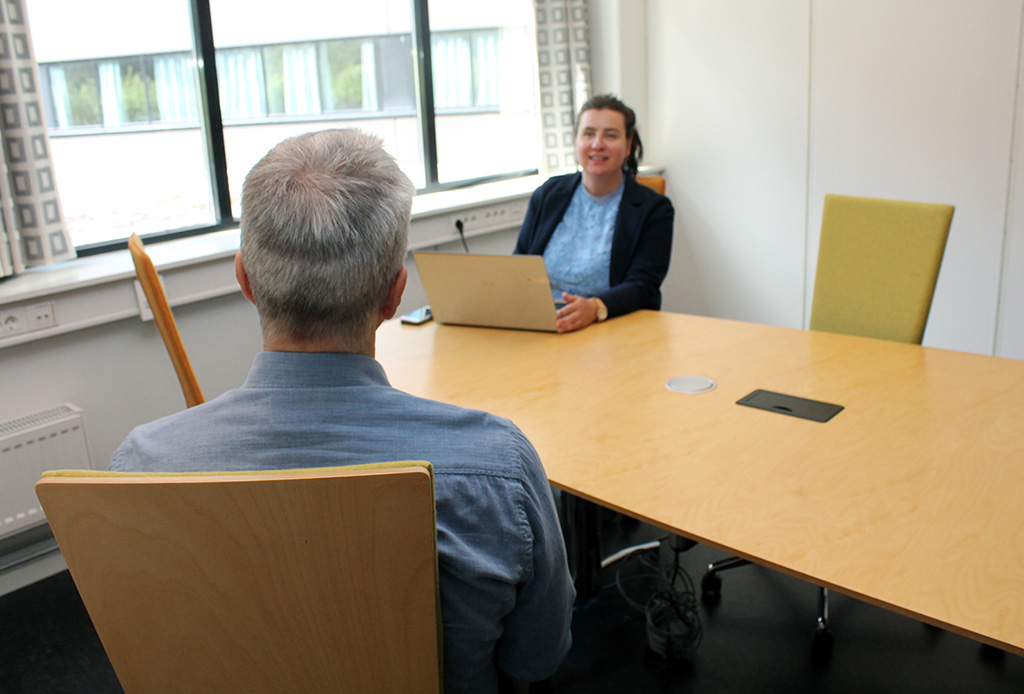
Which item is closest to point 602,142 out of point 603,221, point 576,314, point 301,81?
point 603,221

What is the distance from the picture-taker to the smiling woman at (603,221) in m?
2.81

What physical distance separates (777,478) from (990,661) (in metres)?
1.05

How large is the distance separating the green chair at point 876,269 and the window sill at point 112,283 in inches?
71.5

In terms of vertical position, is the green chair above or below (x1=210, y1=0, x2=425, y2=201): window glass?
below

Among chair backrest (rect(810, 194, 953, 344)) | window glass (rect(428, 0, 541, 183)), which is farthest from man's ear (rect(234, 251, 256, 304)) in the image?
window glass (rect(428, 0, 541, 183))

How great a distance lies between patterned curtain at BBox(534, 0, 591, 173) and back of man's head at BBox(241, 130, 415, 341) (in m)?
3.64

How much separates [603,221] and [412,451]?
2132mm

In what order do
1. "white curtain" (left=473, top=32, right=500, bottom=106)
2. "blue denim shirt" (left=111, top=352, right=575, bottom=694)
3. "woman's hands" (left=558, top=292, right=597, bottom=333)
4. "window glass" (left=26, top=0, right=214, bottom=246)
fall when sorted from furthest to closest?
"white curtain" (left=473, top=32, right=500, bottom=106)
"window glass" (left=26, top=0, right=214, bottom=246)
"woman's hands" (left=558, top=292, right=597, bottom=333)
"blue denim shirt" (left=111, top=352, right=575, bottom=694)

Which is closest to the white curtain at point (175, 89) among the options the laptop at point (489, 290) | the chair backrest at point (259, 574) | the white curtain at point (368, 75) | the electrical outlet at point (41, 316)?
the white curtain at point (368, 75)

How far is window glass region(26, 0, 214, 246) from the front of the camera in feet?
9.67

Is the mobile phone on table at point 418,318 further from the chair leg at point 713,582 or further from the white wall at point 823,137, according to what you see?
the white wall at point 823,137

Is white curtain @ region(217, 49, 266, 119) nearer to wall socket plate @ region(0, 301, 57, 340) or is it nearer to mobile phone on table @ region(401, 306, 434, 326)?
wall socket plate @ region(0, 301, 57, 340)

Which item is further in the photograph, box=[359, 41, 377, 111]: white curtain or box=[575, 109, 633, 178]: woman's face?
box=[359, 41, 377, 111]: white curtain

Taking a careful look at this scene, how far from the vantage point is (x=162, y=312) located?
2020 mm
